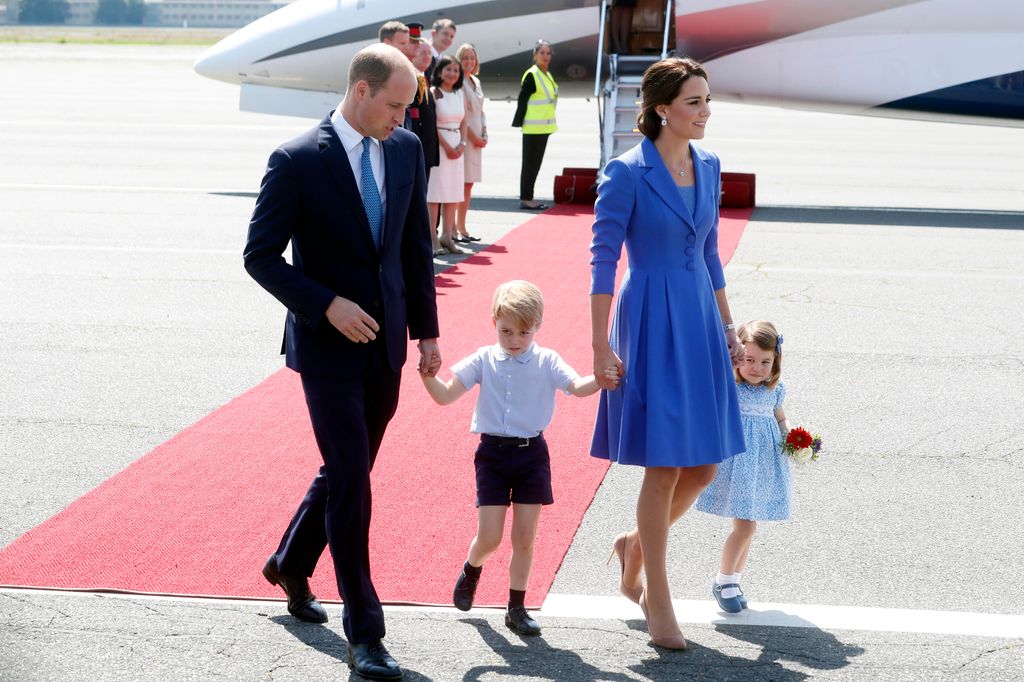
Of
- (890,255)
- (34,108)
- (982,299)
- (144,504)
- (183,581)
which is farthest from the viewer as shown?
(34,108)

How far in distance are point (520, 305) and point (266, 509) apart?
1768 millimetres

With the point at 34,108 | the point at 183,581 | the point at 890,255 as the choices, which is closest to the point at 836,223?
the point at 890,255

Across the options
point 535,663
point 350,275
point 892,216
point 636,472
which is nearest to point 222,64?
point 892,216

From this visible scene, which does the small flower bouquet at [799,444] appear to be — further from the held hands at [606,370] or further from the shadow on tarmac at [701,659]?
the held hands at [606,370]

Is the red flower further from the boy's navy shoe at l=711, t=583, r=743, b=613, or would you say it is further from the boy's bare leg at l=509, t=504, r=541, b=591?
the boy's bare leg at l=509, t=504, r=541, b=591

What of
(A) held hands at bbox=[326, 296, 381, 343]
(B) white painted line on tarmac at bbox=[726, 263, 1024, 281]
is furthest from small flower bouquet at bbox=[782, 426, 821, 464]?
(B) white painted line on tarmac at bbox=[726, 263, 1024, 281]

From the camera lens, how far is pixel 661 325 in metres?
4.04

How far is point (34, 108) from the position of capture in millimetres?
30781

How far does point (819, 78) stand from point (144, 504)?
11765 millimetres

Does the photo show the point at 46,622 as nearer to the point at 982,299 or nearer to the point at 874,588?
the point at 874,588

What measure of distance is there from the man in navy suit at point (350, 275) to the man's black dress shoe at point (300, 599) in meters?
0.35

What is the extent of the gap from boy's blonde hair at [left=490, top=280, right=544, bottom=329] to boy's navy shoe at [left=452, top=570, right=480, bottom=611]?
86 cm

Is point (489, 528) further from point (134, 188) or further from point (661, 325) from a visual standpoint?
point (134, 188)

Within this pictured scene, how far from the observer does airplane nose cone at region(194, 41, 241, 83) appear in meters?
16.0
